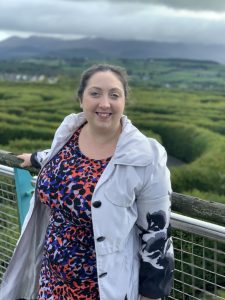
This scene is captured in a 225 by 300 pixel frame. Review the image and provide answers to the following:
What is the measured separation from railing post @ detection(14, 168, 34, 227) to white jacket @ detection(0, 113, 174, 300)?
1533mm

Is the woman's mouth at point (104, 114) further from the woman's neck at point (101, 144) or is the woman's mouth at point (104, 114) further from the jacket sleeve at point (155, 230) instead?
the jacket sleeve at point (155, 230)

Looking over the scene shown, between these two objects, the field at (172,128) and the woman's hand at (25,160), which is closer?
the woman's hand at (25,160)

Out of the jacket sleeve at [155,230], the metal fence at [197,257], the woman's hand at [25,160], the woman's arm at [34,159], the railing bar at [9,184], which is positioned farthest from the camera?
the railing bar at [9,184]

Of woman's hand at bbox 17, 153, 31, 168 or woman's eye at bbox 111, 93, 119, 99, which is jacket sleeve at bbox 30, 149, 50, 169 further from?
woman's eye at bbox 111, 93, 119, 99

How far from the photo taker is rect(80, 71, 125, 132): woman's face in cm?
248

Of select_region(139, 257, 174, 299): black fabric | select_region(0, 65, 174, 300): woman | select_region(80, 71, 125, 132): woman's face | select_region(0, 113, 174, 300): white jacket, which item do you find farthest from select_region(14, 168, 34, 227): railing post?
select_region(139, 257, 174, 299): black fabric

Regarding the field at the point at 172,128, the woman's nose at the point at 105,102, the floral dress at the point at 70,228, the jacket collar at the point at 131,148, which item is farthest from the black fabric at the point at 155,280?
the field at the point at 172,128

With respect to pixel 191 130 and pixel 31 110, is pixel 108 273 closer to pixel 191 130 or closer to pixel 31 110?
pixel 191 130

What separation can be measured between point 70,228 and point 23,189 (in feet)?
4.60

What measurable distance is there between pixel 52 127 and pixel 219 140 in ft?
27.3

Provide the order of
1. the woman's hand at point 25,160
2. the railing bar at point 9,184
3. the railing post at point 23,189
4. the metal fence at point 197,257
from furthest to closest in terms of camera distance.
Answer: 1. the railing bar at point 9,184
2. the railing post at point 23,189
3. the woman's hand at point 25,160
4. the metal fence at point 197,257

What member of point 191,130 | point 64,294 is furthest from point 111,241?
point 191,130

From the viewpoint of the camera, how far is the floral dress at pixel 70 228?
2.47 m

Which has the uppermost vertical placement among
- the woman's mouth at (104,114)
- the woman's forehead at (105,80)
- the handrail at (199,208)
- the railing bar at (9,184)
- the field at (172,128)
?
the woman's forehead at (105,80)
